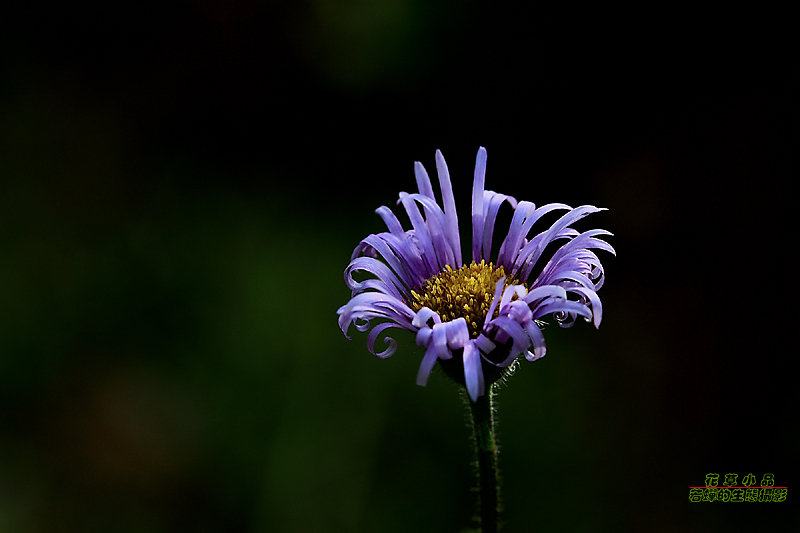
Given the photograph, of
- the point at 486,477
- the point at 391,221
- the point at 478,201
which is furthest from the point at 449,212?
the point at 486,477

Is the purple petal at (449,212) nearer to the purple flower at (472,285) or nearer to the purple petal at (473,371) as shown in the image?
the purple flower at (472,285)

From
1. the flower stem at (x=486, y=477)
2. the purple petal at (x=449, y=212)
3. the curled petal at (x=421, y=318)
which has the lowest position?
the flower stem at (x=486, y=477)

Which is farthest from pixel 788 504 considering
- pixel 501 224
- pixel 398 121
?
pixel 398 121

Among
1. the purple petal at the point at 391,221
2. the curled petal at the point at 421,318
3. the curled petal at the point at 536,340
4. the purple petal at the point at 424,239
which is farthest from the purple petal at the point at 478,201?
the curled petal at the point at 536,340

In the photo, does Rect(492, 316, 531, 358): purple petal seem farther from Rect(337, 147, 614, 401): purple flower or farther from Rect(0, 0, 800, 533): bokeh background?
Rect(0, 0, 800, 533): bokeh background

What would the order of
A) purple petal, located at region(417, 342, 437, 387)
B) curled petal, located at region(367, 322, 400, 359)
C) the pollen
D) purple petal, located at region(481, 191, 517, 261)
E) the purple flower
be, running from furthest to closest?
purple petal, located at region(481, 191, 517, 261), the pollen, curled petal, located at region(367, 322, 400, 359), the purple flower, purple petal, located at region(417, 342, 437, 387)

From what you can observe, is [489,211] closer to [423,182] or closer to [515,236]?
[515,236]

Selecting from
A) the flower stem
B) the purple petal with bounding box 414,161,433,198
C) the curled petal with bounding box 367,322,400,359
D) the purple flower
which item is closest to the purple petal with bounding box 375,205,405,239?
the purple flower
